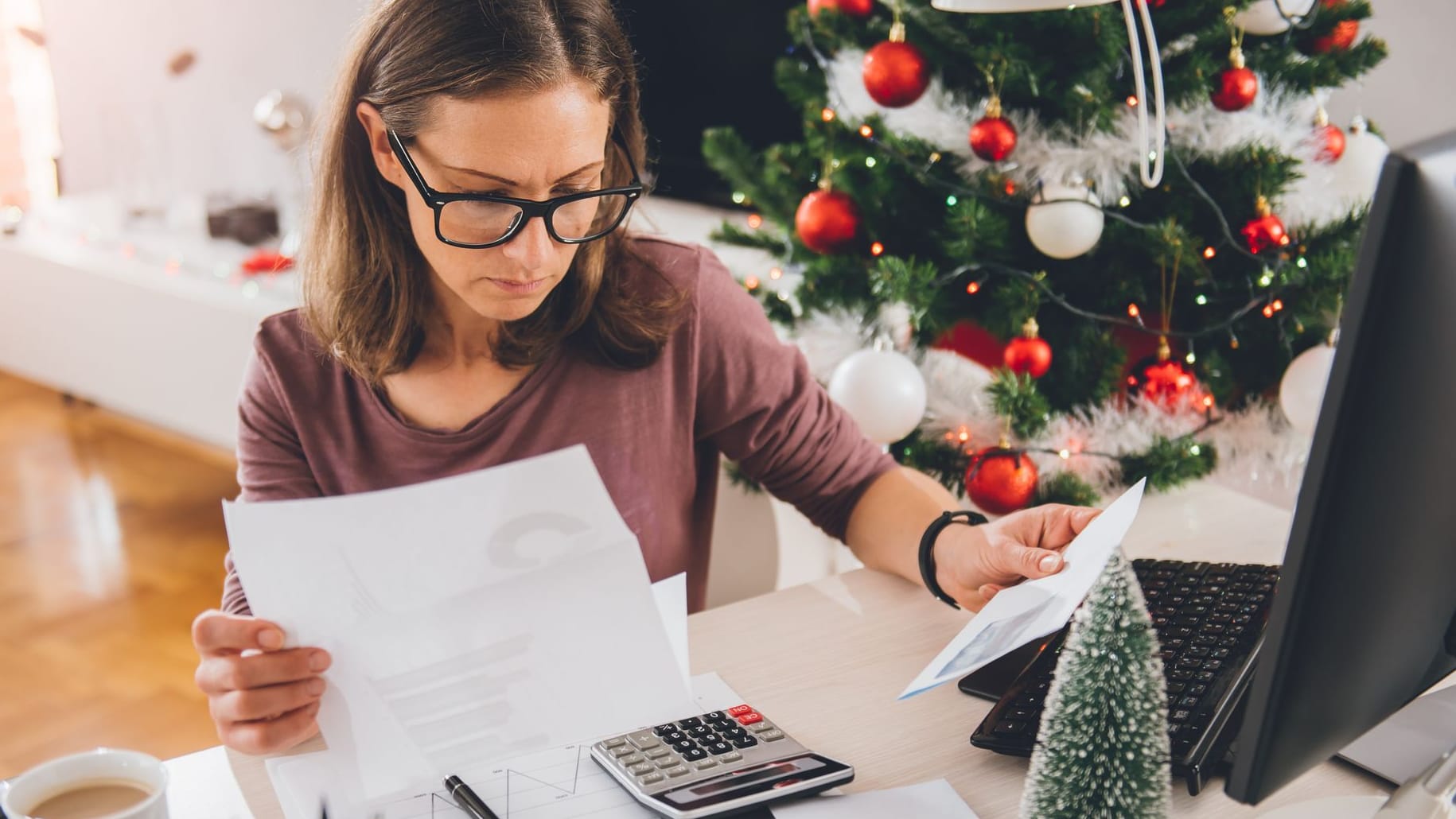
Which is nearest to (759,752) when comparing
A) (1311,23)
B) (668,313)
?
(668,313)

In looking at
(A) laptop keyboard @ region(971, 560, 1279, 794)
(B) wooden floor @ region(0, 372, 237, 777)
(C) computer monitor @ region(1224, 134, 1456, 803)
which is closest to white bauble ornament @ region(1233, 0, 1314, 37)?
(A) laptop keyboard @ region(971, 560, 1279, 794)

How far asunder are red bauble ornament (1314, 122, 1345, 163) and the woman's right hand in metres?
1.20

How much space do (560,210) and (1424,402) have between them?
0.61 m

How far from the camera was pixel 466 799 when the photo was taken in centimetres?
68

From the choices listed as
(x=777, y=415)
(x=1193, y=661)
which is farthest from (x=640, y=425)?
(x=1193, y=661)

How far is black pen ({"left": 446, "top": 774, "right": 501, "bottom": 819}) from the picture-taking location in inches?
26.5

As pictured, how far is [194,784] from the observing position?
0.74m

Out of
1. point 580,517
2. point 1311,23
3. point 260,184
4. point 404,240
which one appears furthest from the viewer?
point 260,184

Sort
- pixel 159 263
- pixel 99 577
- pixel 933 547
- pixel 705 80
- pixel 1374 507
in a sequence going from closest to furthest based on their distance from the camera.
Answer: pixel 1374 507 < pixel 933 547 < pixel 705 80 < pixel 99 577 < pixel 159 263

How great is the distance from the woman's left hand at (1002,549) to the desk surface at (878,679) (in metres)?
0.03

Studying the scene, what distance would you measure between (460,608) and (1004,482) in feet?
2.67

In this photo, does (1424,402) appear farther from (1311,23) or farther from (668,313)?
(1311,23)

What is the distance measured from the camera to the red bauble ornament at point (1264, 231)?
130cm

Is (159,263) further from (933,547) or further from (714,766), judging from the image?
(714,766)
